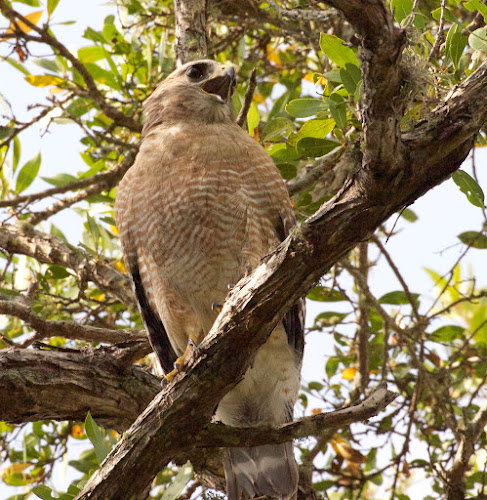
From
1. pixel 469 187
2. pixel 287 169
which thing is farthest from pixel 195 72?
pixel 469 187

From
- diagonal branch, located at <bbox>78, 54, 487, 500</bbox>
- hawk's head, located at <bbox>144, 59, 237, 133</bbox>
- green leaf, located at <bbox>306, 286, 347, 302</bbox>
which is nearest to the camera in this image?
diagonal branch, located at <bbox>78, 54, 487, 500</bbox>

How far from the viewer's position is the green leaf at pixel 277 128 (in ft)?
14.3

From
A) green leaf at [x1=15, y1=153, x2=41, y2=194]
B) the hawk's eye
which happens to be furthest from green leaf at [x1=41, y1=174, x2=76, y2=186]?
the hawk's eye

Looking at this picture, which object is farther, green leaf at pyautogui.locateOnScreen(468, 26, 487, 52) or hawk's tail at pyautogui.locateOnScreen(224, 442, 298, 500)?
hawk's tail at pyautogui.locateOnScreen(224, 442, 298, 500)

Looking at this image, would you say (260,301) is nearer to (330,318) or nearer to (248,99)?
(248,99)

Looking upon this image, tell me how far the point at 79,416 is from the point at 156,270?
92 cm

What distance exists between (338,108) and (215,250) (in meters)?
1.03

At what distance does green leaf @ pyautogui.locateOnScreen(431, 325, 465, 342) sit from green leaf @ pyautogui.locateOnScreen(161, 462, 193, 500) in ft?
7.20

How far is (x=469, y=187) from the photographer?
347cm

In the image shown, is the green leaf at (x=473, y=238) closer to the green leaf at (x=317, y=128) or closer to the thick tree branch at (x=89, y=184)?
the green leaf at (x=317, y=128)

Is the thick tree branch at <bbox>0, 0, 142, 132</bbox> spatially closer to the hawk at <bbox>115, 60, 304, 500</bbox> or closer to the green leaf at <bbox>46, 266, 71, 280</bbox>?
the hawk at <bbox>115, 60, 304, 500</bbox>

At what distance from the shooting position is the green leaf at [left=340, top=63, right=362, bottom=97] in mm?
3037

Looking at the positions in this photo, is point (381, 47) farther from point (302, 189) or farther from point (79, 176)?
point (79, 176)

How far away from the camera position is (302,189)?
435 cm
